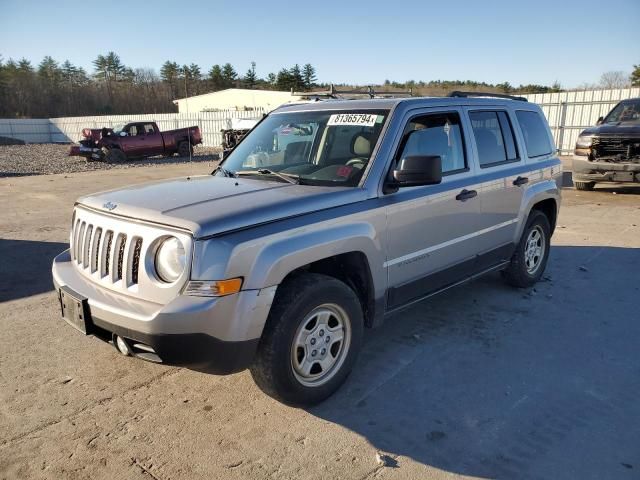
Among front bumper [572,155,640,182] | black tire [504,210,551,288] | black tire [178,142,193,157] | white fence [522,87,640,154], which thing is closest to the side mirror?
black tire [504,210,551,288]

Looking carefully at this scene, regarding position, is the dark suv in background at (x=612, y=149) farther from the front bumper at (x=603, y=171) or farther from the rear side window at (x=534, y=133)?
the rear side window at (x=534, y=133)

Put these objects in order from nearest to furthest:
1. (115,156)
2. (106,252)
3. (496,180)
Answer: (106,252)
(496,180)
(115,156)

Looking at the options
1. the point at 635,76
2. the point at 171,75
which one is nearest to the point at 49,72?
the point at 171,75

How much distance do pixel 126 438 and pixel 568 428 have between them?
8.66 ft

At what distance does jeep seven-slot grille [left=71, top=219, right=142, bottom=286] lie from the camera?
2865 mm

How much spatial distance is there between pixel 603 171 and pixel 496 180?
323 inches

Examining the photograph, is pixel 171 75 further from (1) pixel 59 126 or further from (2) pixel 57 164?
(2) pixel 57 164

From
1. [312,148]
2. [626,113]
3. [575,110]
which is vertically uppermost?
[575,110]

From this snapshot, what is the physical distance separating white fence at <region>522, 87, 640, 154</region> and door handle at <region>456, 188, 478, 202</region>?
64.5 ft

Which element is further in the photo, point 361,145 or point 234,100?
point 234,100

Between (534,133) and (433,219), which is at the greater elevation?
(534,133)

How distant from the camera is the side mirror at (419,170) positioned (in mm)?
3291

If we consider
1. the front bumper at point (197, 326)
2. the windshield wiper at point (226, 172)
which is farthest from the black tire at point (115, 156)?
the front bumper at point (197, 326)

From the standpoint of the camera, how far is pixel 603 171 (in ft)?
36.8
